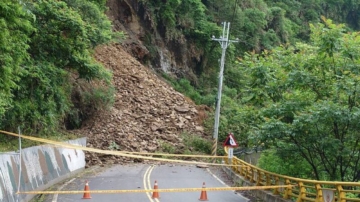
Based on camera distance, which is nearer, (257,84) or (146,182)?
(257,84)

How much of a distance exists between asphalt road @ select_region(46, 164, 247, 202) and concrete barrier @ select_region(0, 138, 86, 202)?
643mm

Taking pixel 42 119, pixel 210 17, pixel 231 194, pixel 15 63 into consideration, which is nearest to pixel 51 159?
pixel 42 119

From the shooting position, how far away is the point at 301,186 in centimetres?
1170

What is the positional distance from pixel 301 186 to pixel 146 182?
7.90 meters

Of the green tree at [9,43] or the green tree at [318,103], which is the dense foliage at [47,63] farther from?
the green tree at [318,103]

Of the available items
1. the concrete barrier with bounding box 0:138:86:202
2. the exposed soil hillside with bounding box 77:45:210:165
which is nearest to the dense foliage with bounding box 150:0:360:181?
the concrete barrier with bounding box 0:138:86:202

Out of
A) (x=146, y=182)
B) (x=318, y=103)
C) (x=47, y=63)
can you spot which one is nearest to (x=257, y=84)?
(x=318, y=103)

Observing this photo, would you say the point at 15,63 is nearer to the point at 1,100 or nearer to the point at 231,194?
the point at 1,100

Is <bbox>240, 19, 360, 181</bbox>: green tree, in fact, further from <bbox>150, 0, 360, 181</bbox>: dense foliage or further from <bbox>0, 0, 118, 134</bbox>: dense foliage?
<bbox>0, 0, 118, 134</bbox>: dense foliage

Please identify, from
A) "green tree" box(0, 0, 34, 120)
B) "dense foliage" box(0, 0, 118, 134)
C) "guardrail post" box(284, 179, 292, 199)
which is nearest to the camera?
"green tree" box(0, 0, 34, 120)

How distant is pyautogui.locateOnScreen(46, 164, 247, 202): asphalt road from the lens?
564 inches

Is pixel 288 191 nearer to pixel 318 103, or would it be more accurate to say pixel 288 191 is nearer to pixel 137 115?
pixel 318 103

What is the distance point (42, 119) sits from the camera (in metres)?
18.2

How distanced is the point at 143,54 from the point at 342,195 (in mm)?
32838
